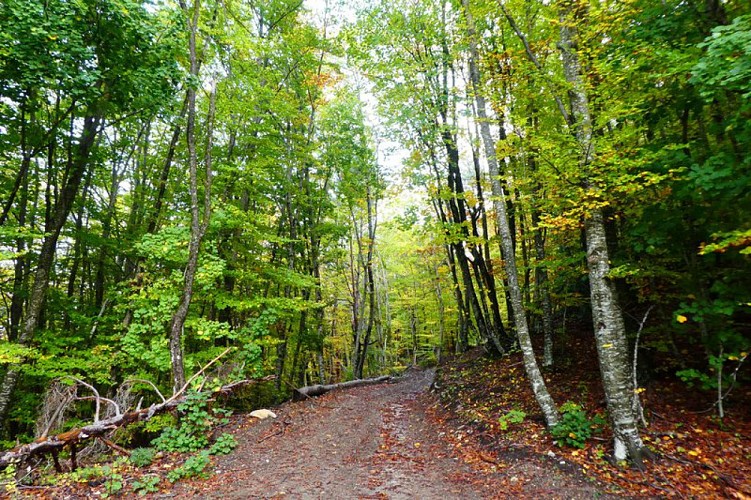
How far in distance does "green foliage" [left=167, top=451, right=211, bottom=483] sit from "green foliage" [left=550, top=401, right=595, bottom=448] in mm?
6064

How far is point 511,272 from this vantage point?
671 centimetres

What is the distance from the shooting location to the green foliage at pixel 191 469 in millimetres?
5355

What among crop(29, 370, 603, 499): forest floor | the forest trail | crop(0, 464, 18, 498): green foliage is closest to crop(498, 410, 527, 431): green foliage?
crop(29, 370, 603, 499): forest floor

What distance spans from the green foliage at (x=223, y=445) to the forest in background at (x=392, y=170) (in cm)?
184

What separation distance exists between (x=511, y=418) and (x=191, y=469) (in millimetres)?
6056

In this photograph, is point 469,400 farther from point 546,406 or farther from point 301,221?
point 301,221

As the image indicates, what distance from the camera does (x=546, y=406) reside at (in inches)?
230

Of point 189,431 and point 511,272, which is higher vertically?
point 511,272

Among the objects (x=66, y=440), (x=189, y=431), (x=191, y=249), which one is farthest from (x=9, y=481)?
(x=191, y=249)

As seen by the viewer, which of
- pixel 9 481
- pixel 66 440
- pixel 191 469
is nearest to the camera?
pixel 9 481

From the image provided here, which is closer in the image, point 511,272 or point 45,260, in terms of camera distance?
point 511,272

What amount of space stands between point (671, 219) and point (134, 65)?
11.0 m

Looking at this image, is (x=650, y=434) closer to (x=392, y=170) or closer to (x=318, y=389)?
(x=318, y=389)

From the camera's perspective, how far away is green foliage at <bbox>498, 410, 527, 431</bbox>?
6.41 meters
